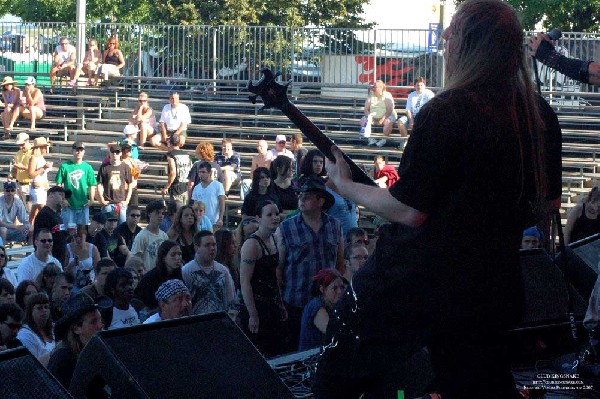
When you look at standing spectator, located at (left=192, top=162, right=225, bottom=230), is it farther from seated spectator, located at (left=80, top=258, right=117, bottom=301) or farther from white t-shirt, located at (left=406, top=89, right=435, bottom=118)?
seated spectator, located at (left=80, top=258, right=117, bottom=301)

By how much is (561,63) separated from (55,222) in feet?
30.5

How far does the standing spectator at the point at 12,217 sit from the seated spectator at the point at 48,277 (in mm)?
5455

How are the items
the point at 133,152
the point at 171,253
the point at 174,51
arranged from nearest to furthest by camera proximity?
the point at 171,253, the point at 133,152, the point at 174,51

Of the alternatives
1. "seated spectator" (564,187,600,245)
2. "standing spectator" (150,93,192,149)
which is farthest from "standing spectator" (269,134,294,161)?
"seated spectator" (564,187,600,245)

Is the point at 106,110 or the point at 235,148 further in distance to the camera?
the point at 106,110

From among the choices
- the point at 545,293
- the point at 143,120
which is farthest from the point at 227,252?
the point at 143,120

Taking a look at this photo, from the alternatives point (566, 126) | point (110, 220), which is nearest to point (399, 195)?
point (110, 220)

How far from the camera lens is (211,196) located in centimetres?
1471

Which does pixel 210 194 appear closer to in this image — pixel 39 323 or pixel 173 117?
pixel 173 117

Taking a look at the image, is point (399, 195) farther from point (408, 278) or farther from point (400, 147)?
point (400, 147)

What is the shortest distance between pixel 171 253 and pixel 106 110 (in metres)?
12.8

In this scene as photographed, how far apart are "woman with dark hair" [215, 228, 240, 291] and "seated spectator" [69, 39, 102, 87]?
12.8m

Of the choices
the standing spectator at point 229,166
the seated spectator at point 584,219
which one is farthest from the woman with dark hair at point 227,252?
the standing spectator at point 229,166

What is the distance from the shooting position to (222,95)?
864 inches
